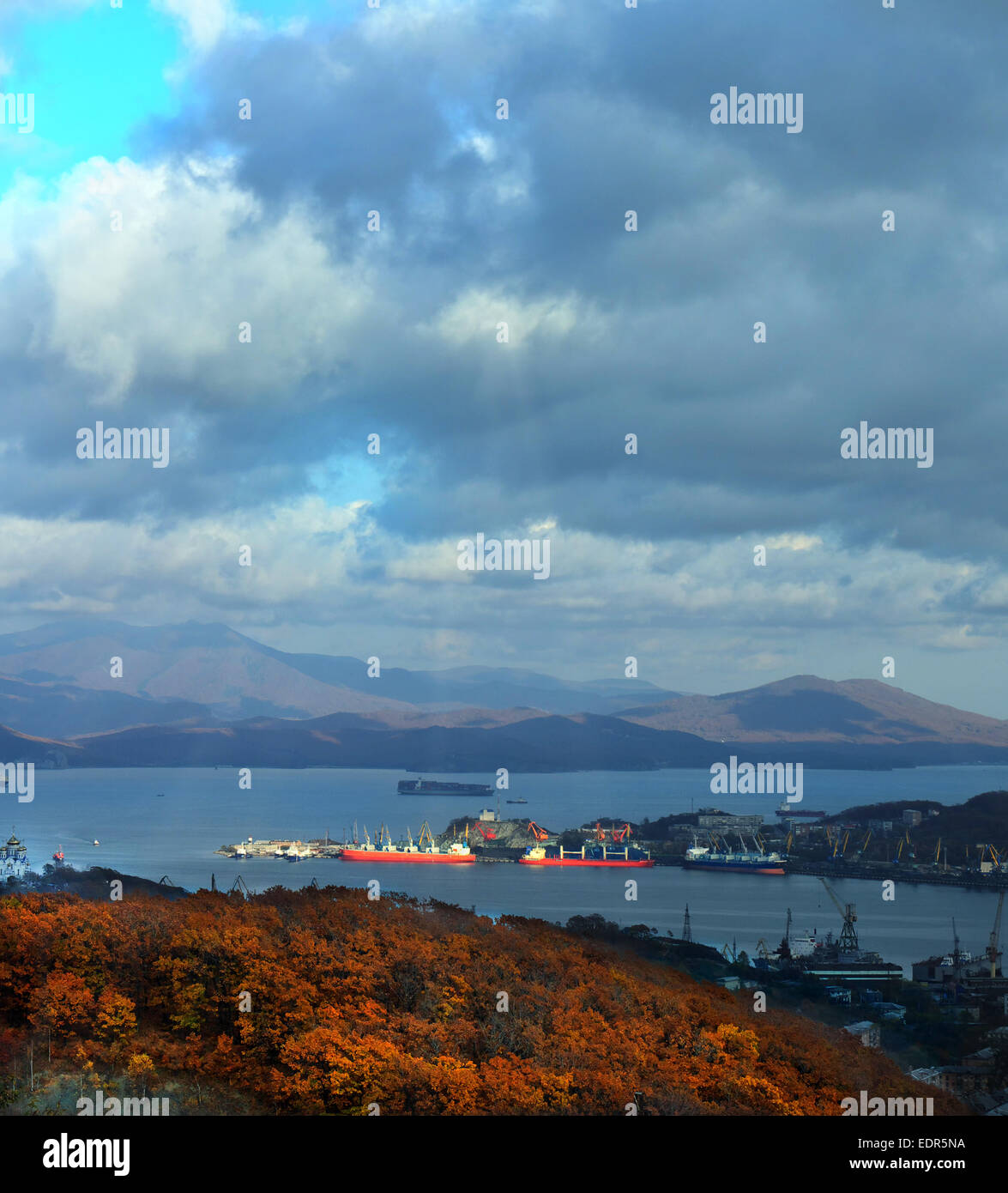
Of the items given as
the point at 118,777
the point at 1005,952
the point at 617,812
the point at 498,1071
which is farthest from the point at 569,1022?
the point at 118,777

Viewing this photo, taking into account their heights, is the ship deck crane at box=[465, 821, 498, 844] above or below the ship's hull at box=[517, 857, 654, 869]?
above

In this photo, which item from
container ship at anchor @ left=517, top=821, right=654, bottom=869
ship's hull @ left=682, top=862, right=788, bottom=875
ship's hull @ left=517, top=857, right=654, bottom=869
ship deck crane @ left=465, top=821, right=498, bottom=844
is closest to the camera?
ship's hull @ left=682, top=862, right=788, bottom=875

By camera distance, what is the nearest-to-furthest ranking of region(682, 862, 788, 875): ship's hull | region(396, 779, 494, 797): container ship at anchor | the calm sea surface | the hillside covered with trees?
1. the hillside covered with trees
2. the calm sea surface
3. region(682, 862, 788, 875): ship's hull
4. region(396, 779, 494, 797): container ship at anchor

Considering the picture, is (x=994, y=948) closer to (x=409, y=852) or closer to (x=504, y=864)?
(x=504, y=864)

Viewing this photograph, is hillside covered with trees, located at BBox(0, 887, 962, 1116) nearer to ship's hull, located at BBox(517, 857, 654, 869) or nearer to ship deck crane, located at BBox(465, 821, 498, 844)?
ship's hull, located at BBox(517, 857, 654, 869)

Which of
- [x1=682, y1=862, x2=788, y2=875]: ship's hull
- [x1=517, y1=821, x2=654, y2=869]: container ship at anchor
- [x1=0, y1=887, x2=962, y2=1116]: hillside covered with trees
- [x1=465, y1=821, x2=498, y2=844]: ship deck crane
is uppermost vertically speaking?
[x1=0, y1=887, x2=962, y2=1116]: hillside covered with trees

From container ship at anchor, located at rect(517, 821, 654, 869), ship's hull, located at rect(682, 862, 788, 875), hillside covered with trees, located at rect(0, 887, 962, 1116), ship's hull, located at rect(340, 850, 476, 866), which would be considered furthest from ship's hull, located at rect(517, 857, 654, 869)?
hillside covered with trees, located at rect(0, 887, 962, 1116)
